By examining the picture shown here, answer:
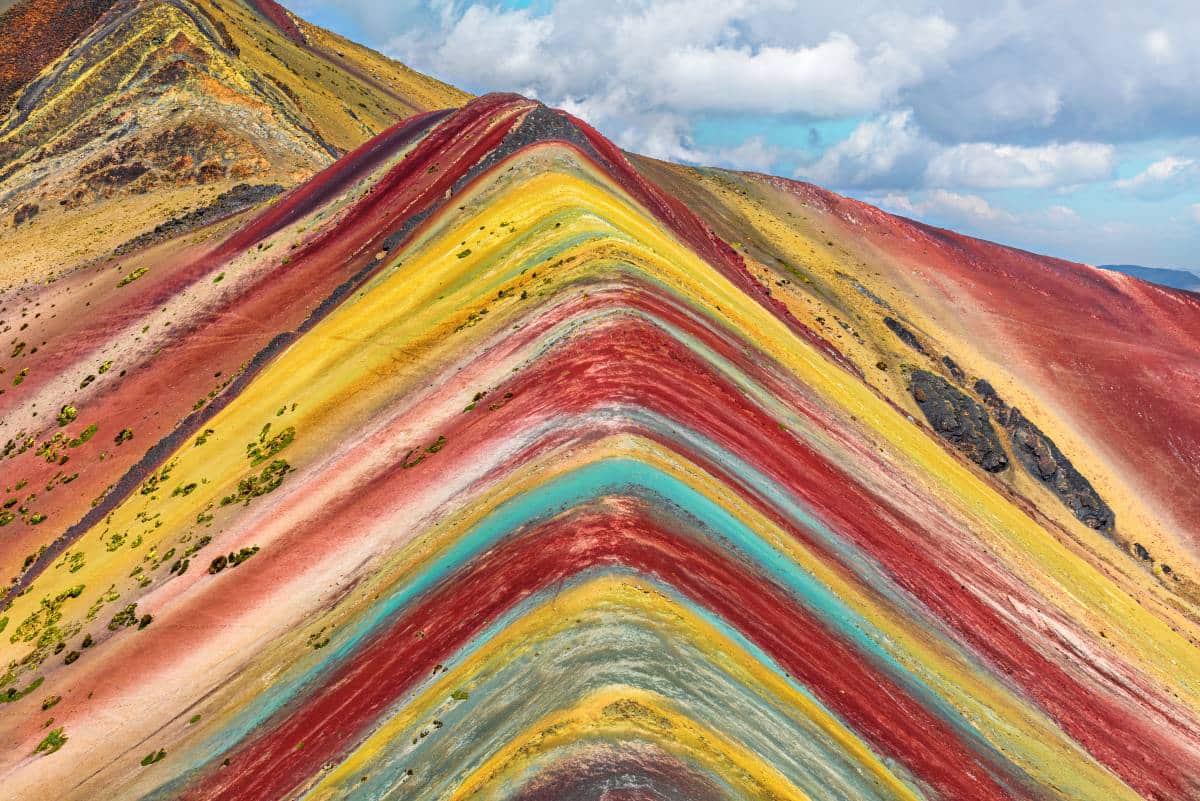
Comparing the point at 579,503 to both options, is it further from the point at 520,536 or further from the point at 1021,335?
the point at 1021,335

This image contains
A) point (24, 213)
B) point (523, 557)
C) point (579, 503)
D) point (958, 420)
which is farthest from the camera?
point (24, 213)

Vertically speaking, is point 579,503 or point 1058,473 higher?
point 579,503

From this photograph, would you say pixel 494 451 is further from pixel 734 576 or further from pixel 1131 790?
pixel 1131 790

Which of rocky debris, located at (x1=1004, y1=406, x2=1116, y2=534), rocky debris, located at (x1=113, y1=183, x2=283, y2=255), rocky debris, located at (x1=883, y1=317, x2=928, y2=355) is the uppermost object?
rocky debris, located at (x1=113, y1=183, x2=283, y2=255)

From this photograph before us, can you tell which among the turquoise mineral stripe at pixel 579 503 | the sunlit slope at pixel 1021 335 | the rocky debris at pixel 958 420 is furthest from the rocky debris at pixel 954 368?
the turquoise mineral stripe at pixel 579 503

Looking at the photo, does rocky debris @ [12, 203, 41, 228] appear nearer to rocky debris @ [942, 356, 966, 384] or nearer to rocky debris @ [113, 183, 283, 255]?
rocky debris @ [113, 183, 283, 255]

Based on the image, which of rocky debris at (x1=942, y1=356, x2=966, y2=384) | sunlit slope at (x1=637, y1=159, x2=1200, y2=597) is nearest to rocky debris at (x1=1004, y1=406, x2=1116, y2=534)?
sunlit slope at (x1=637, y1=159, x2=1200, y2=597)

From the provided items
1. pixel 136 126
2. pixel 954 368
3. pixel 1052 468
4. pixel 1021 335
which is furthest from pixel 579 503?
pixel 136 126
